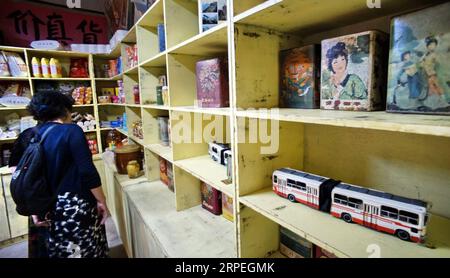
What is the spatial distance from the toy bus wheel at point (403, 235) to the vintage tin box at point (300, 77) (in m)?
0.46

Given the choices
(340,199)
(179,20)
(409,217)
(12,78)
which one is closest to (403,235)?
(409,217)

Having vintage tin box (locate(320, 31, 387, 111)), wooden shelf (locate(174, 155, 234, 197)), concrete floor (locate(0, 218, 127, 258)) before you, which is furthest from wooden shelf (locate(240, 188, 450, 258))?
concrete floor (locate(0, 218, 127, 258))

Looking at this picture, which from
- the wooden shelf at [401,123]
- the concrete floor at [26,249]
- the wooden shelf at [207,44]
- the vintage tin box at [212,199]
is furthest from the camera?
the concrete floor at [26,249]

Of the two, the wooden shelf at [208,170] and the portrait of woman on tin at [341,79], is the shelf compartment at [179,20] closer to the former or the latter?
the wooden shelf at [208,170]

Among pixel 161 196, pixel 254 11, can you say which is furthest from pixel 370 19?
pixel 161 196

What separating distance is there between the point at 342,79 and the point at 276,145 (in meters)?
0.39

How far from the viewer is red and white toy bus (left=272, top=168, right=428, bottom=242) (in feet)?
2.00

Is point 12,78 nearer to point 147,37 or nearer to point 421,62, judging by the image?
point 147,37

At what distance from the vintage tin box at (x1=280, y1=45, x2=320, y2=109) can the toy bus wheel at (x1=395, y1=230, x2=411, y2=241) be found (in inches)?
18.0

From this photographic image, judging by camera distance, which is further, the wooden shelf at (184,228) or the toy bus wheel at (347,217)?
the wooden shelf at (184,228)

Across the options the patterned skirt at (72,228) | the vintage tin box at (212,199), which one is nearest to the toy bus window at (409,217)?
the vintage tin box at (212,199)

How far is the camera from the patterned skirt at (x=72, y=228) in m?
1.56
